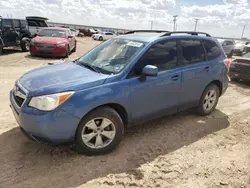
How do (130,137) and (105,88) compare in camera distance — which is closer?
(105,88)

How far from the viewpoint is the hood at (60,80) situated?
3.06 meters

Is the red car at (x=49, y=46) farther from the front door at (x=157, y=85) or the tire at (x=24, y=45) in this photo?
the front door at (x=157, y=85)

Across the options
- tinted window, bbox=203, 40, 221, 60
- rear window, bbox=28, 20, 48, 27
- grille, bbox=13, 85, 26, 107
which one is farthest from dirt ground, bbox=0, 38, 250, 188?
rear window, bbox=28, 20, 48, 27

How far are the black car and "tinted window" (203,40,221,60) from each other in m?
10.8

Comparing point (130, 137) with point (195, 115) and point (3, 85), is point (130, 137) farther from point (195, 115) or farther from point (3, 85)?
point (3, 85)

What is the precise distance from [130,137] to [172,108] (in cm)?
91

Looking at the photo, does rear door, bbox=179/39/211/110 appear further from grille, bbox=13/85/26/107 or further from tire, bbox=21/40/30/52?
tire, bbox=21/40/30/52

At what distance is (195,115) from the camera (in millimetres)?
5105

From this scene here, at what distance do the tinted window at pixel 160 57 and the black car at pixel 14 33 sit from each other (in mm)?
10661

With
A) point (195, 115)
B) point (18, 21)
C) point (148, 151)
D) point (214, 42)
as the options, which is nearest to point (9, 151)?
point (148, 151)

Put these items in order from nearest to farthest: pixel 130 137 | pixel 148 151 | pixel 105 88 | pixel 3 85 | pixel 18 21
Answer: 1. pixel 105 88
2. pixel 148 151
3. pixel 130 137
4. pixel 3 85
5. pixel 18 21

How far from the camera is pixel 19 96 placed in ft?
10.8

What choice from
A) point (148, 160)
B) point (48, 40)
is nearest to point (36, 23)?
point (48, 40)

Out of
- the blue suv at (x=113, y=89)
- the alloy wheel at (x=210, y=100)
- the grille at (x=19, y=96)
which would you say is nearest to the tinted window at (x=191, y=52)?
the blue suv at (x=113, y=89)
